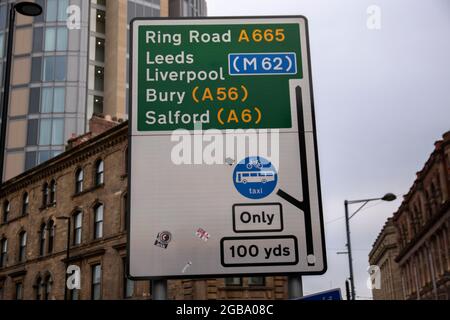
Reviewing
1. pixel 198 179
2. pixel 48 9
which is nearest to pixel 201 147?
pixel 198 179

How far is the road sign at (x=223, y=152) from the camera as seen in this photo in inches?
189

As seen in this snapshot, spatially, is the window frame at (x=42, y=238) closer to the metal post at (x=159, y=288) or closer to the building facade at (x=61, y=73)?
the building facade at (x=61, y=73)

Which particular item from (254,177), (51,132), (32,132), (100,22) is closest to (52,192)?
(51,132)

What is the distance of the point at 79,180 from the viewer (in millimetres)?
41281

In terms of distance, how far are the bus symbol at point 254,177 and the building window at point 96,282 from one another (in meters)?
33.2

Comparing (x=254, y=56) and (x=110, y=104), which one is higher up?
(x=110, y=104)

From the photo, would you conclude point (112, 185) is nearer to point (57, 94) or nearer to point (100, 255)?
point (100, 255)

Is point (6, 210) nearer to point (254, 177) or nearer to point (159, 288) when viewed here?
point (159, 288)

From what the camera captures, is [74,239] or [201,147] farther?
[74,239]

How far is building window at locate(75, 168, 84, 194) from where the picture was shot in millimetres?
40938

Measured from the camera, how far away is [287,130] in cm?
503

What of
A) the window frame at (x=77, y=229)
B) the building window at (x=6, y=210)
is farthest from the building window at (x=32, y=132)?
the window frame at (x=77, y=229)
